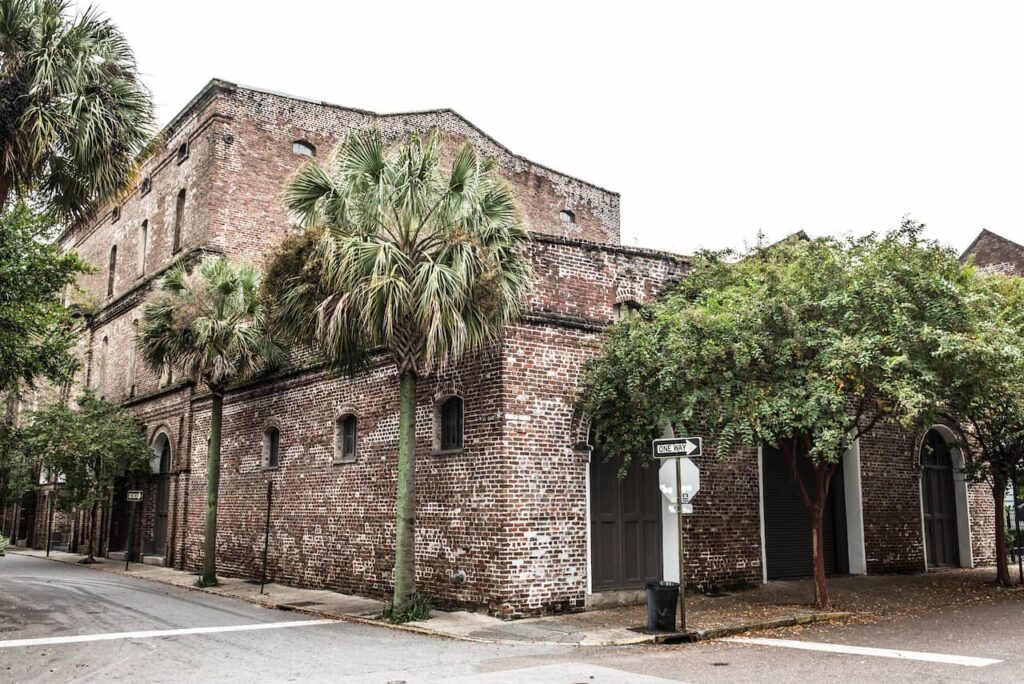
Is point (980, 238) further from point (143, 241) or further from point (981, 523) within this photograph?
point (143, 241)

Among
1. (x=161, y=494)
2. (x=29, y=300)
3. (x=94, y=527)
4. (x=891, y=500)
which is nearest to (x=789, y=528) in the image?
(x=891, y=500)

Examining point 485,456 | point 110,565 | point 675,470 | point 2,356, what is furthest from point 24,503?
point 675,470

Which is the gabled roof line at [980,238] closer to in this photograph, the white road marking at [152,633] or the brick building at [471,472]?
the brick building at [471,472]

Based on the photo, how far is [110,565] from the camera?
25.8m

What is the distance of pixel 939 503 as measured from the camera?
21.0 m

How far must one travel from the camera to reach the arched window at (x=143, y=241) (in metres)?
29.4

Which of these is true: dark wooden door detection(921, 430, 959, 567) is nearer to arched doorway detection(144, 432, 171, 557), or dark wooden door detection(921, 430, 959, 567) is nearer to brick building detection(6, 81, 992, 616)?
brick building detection(6, 81, 992, 616)

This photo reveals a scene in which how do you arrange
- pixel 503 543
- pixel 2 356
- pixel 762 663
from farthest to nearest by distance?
pixel 2 356 → pixel 503 543 → pixel 762 663

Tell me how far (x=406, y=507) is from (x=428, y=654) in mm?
3263

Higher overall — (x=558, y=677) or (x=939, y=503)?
(x=939, y=503)

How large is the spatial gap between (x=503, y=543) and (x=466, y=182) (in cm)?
554

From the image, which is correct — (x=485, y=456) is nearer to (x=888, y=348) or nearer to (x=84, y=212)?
(x=888, y=348)

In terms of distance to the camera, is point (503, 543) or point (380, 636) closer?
point (380, 636)

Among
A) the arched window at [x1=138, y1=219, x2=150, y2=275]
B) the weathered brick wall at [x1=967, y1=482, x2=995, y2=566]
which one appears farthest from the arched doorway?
the weathered brick wall at [x1=967, y1=482, x2=995, y2=566]
